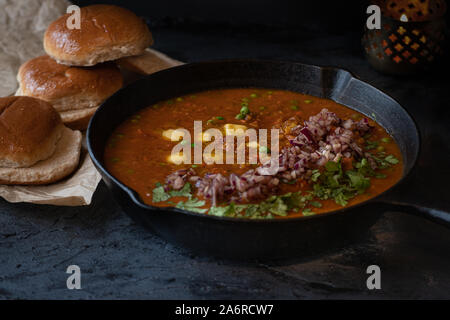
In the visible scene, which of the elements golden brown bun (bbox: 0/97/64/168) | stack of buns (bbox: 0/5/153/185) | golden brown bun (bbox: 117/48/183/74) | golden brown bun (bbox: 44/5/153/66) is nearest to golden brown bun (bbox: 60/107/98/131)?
stack of buns (bbox: 0/5/153/185)

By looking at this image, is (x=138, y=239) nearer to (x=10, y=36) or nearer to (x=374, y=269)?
(x=374, y=269)

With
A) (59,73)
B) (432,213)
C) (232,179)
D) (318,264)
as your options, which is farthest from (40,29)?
(432,213)

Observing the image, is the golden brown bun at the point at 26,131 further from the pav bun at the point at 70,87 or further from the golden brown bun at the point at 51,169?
the pav bun at the point at 70,87

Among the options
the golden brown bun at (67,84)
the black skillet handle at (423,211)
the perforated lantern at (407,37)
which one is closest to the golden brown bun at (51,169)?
the golden brown bun at (67,84)

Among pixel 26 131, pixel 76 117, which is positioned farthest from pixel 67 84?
pixel 26 131

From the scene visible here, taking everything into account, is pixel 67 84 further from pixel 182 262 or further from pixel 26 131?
pixel 182 262

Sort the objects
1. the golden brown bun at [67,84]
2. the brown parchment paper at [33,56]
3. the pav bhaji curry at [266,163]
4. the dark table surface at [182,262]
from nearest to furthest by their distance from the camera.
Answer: the dark table surface at [182,262] → the pav bhaji curry at [266,163] → the brown parchment paper at [33,56] → the golden brown bun at [67,84]
